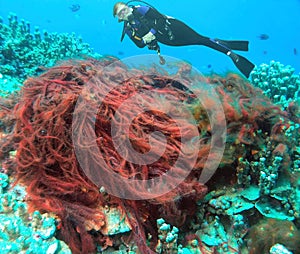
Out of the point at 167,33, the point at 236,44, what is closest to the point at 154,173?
the point at 167,33

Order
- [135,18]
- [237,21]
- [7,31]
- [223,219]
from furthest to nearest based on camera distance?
[237,21]
[7,31]
[135,18]
[223,219]

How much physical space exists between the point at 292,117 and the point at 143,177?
202 cm

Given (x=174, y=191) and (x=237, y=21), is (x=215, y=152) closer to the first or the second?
(x=174, y=191)

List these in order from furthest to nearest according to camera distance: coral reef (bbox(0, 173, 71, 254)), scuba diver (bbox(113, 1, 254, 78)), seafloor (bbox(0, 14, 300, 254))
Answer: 1. scuba diver (bbox(113, 1, 254, 78))
2. seafloor (bbox(0, 14, 300, 254))
3. coral reef (bbox(0, 173, 71, 254))

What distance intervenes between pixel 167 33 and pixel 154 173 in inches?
180

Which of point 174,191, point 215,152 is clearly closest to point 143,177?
point 174,191

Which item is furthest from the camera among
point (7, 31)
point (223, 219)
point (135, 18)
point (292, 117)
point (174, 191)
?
point (7, 31)

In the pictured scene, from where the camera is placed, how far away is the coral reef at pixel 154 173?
2449mm

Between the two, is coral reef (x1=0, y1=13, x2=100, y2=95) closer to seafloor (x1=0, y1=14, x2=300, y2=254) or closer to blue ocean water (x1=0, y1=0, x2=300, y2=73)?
seafloor (x1=0, y1=14, x2=300, y2=254)

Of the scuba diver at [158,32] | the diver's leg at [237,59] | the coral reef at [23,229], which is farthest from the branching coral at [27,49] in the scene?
the coral reef at [23,229]

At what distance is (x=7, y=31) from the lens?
8219 mm

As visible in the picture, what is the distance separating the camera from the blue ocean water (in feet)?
238

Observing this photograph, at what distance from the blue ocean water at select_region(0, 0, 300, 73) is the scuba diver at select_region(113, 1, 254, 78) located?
64.3 m

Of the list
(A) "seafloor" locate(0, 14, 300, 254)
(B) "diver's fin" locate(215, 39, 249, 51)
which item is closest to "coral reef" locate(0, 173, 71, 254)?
(A) "seafloor" locate(0, 14, 300, 254)
